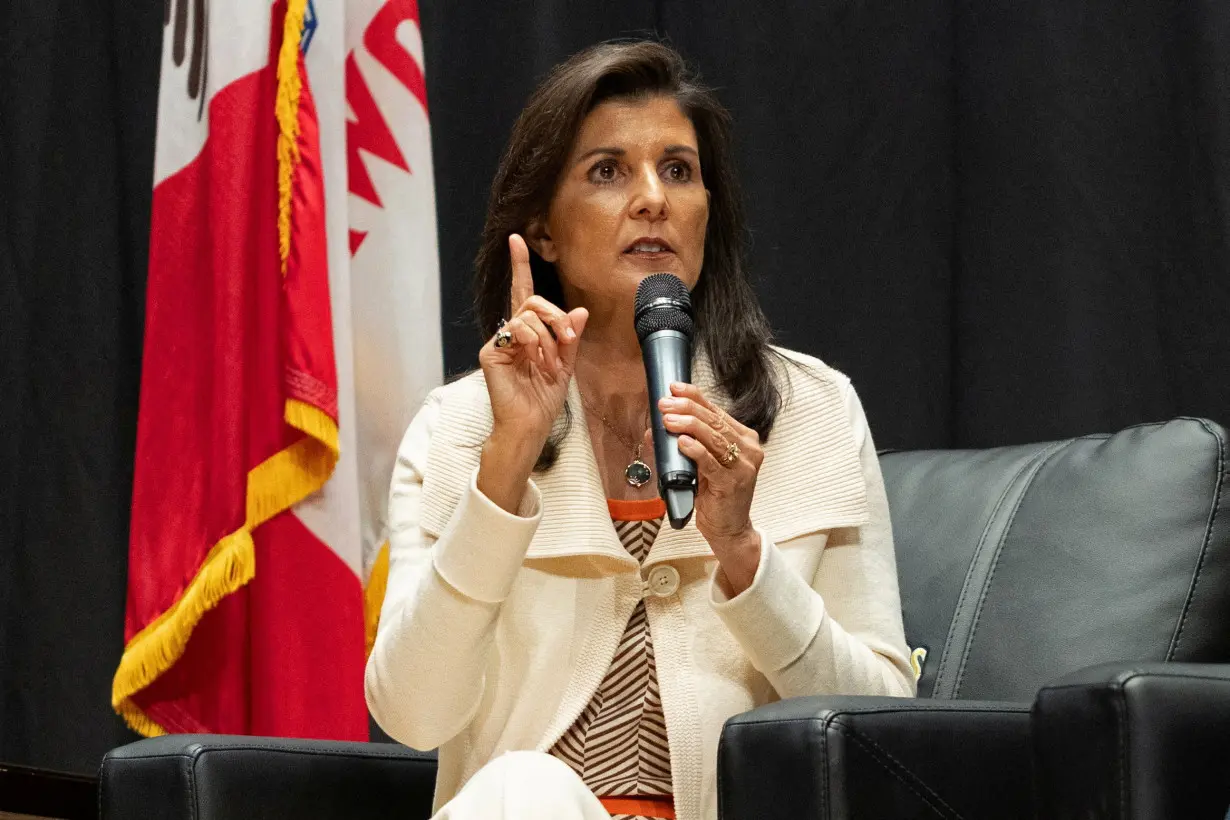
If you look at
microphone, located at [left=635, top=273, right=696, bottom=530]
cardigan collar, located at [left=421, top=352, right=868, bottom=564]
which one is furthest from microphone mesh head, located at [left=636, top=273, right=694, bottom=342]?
cardigan collar, located at [left=421, top=352, right=868, bottom=564]

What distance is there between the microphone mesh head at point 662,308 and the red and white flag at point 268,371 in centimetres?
94

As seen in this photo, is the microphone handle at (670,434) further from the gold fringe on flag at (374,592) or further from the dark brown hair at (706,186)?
the gold fringe on flag at (374,592)

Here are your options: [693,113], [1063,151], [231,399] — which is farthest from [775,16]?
[231,399]

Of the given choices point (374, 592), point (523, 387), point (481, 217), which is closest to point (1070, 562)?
point (523, 387)

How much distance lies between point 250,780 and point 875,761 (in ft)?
2.20

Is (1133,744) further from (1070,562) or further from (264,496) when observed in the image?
(264,496)

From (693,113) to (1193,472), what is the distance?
74 cm

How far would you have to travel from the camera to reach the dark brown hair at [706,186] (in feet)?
5.79

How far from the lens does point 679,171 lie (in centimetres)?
180

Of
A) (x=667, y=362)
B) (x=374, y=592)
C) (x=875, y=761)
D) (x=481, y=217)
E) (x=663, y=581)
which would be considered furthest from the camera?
(x=481, y=217)

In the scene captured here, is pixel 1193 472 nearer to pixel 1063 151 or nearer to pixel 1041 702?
pixel 1041 702

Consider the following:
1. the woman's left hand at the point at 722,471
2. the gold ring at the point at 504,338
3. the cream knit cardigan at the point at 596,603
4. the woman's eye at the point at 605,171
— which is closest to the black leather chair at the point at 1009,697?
the cream knit cardigan at the point at 596,603

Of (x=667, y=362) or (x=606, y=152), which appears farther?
(x=606, y=152)

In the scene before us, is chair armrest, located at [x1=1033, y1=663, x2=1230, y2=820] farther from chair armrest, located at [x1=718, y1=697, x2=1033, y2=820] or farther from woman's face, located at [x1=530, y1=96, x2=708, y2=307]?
woman's face, located at [x1=530, y1=96, x2=708, y2=307]
